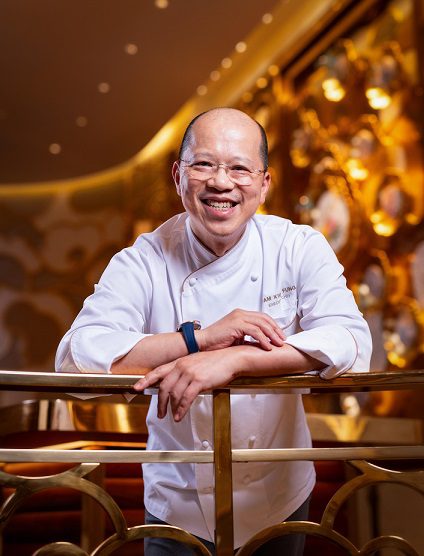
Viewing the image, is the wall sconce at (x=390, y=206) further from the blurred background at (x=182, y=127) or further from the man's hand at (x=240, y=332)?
the man's hand at (x=240, y=332)

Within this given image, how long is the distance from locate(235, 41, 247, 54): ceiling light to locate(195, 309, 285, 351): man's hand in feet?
16.2

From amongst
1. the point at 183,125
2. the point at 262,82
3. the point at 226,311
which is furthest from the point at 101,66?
the point at 226,311

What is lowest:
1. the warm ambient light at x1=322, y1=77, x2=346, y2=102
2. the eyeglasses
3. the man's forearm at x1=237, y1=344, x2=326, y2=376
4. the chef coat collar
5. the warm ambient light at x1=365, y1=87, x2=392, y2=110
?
the man's forearm at x1=237, y1=344, x2=326, y2=376

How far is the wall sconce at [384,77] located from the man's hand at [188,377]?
3.28 metres

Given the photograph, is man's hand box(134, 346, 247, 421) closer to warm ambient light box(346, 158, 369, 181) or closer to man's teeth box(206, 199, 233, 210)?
man's teeth box(206, 199, 233, 210)

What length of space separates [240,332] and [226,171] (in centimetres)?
41

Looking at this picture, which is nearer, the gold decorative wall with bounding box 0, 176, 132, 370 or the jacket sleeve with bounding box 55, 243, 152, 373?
the jacket sleeve with bounding box 55, 243, 152, 373

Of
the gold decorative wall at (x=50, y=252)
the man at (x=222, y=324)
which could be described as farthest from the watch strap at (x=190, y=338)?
the gold decorative wall at (x=50, y=252)

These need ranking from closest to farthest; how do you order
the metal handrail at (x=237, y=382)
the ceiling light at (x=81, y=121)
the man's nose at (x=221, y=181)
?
the metal handrail at (x=237, y=382), the man's nose at (x=221, y=181), the ceiling light at (x=81, y=121)

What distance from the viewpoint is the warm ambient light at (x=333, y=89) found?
4.82 meters

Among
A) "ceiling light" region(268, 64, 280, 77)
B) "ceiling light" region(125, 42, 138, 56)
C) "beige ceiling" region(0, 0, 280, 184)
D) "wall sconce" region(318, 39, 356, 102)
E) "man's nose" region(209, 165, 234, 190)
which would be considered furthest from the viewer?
"ceiling light" region(125, 42, 138, 56)

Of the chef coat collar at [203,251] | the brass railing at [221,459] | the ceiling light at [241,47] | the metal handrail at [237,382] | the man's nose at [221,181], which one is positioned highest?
the ceiling light at [241,47]

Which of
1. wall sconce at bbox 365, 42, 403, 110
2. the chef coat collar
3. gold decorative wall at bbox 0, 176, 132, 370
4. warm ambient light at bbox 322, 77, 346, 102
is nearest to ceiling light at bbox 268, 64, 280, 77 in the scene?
warm ambient light at bbox 322, 77, 346, 102

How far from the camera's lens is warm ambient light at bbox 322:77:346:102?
4.82 metres
